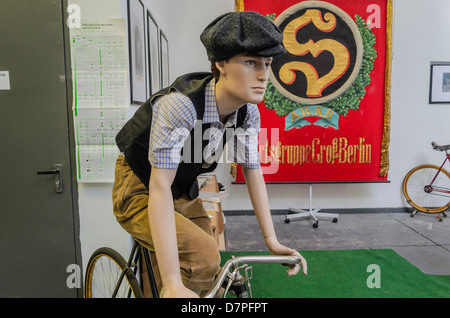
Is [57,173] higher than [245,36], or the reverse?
[245,36]

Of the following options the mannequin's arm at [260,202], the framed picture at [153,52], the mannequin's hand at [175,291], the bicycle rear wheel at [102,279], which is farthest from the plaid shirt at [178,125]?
the framed picture at [153,52]

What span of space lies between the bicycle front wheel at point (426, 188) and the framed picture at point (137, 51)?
11.8 feet

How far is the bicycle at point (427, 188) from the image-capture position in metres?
4.28

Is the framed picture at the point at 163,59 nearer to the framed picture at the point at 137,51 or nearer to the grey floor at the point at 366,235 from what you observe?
the framed picture at the point at 137,51

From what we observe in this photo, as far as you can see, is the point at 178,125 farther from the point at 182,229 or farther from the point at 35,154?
the point at 35,154

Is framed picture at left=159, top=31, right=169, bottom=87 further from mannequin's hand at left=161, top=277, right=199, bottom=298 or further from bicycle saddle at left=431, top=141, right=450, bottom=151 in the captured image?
bicycle saddle at left=431, top=141, right=450, bottom=151

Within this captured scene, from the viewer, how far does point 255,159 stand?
1.14m

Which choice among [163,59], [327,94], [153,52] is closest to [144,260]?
[153,52]

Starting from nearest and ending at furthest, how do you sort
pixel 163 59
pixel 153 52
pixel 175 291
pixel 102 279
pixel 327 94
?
pixel 175 291, pixel 102 279, pixel 153 52, pixel 163 59, pixel 327 94

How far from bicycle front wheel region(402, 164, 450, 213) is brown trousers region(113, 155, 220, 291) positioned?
3948mm

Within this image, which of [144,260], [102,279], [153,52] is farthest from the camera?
[153,52]

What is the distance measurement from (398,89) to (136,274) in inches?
157

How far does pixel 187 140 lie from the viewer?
0.98 metres
